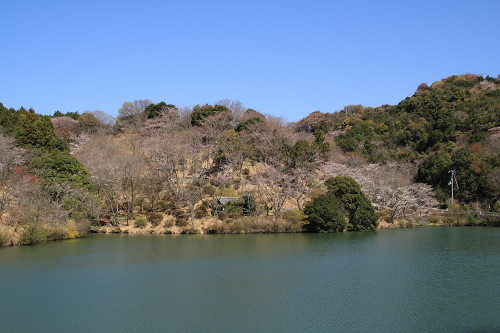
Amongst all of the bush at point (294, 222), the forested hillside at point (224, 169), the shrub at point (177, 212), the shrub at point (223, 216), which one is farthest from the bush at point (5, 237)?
the bush at point (294, 222)

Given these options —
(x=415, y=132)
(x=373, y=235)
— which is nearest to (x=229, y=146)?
(x=373, y=235)

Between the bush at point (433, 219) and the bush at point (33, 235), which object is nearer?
the bush at point (33, 235)

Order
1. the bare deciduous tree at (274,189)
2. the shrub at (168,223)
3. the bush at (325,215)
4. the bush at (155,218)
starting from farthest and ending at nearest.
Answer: the bare deciduous tree at (274,189) → the bush at (155,218) → the shrub at (168,223) → the bush at (325,215)

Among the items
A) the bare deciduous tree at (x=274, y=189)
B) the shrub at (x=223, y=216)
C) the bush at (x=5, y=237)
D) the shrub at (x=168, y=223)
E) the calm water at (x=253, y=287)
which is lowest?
the calm water at (x=253, y=287)

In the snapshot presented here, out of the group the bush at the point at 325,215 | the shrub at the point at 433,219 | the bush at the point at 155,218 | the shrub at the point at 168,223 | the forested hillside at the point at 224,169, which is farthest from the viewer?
the shrub at the point at 433,219

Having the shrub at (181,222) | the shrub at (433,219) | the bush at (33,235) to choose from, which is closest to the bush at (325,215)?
the shrub at (181,222)

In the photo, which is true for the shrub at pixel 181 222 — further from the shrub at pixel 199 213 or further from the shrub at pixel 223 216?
the shrub at pixel 223 216

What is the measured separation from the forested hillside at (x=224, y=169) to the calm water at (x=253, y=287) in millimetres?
5205

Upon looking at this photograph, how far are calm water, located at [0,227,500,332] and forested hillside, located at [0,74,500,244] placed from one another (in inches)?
205

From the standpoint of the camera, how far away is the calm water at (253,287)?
38.5 ft

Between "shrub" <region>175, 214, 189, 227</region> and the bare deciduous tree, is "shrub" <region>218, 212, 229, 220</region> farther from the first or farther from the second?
the bare deciduous tree

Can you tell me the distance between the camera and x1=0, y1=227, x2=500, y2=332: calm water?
11.7 m

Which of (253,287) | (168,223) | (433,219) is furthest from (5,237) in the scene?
(433,219)

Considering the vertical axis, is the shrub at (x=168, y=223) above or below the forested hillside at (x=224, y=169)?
below
